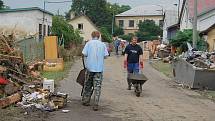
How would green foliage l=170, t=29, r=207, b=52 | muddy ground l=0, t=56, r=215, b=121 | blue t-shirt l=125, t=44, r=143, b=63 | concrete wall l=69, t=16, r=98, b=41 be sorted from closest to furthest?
muddy ground l=0, t=56, r=215, b=121, blue t-shirt l=125, t=44, r=143, b=63, green foliage l=170, t=29, r=207, b=52, concrete wall l=69, t=16, r=98, b=41

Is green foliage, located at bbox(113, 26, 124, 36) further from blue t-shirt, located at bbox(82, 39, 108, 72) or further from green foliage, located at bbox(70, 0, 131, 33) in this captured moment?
blue t-shirt, located at bbox(82, 39, 108, 72)

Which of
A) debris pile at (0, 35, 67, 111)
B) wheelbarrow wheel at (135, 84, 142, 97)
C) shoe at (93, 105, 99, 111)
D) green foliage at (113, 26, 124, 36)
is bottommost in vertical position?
shoe at (93, 105, 99, 111)

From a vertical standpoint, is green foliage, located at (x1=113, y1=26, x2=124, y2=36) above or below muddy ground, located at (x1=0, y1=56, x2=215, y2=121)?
above

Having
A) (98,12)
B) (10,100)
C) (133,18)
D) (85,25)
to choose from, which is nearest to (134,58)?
(10,100)

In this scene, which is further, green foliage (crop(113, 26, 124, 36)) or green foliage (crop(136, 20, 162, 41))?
green foliage (crop(113, 26, 124, 36))

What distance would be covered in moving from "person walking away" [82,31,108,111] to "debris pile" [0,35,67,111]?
2.18ft

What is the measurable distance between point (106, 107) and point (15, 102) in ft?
7.42

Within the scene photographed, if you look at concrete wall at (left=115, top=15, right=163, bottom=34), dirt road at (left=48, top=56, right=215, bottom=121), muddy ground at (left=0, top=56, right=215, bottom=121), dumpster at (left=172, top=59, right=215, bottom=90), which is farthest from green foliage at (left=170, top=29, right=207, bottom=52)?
concrete wall at (left=115, top=15, right=163, bottom=34)

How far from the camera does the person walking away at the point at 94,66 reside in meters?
12.4

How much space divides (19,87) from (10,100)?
5.35 feet

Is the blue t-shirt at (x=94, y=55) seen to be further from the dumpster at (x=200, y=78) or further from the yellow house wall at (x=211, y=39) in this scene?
the yellow house wall at (x=211, y=39)

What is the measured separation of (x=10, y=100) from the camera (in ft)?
38.3

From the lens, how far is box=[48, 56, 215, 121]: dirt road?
447 inches

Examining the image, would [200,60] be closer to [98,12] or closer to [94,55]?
[94,55]
